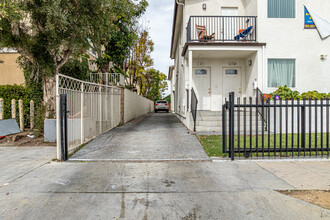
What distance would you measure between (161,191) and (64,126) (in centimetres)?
299

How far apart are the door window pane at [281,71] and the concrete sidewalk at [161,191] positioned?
6.41 m

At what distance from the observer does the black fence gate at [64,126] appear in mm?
5344

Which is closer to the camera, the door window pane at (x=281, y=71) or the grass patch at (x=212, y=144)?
the grass patch at (x=212, y=144)

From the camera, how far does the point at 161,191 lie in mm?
3729

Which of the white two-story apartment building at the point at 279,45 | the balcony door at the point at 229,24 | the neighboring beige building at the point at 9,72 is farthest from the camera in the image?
the neighboring beige building at the point at 9,72

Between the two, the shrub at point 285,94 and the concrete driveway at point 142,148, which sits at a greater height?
the shrub at point 285,94

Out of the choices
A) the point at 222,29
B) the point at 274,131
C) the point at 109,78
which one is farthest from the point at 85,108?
the point at 222,29

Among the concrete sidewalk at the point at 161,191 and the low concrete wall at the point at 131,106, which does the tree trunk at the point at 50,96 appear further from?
the low concrete wall at the point at 131,106

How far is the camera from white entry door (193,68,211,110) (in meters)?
12.4

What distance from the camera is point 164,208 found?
10.4 feet

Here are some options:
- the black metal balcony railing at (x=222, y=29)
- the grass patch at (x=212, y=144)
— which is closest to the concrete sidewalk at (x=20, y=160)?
the grass patch at (x=212, y=144)

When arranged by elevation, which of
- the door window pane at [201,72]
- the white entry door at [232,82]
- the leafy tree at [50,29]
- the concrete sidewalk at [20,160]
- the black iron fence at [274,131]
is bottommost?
the concrete sidewalk at [20,160]

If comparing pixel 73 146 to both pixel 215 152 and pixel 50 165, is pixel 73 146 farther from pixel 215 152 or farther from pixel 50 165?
pixel 215 152

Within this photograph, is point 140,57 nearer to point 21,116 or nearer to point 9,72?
point 9,72
